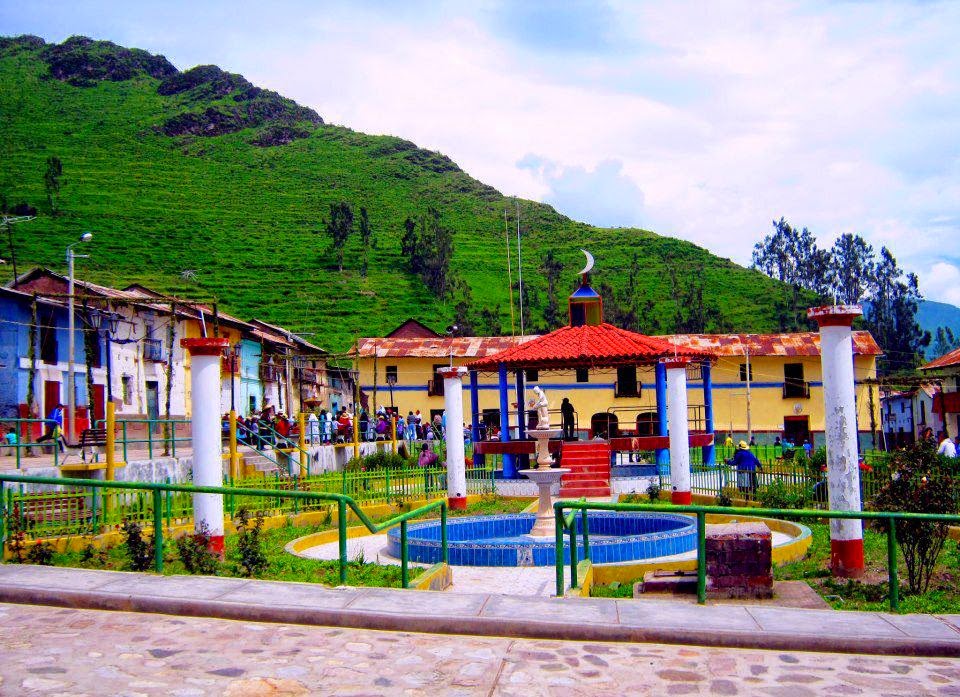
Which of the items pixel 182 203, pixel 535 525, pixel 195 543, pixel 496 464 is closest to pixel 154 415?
pixel 496 464

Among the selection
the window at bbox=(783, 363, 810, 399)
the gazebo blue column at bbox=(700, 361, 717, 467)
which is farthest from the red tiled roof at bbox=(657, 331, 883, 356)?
the gazebo blue column at bbox=(700, 361, 717, 467)

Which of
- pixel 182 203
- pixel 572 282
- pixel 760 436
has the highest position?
pixel 182 203

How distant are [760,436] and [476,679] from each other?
43.2 meters

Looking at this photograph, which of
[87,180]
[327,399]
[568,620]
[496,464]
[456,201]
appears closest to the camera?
[568,620]

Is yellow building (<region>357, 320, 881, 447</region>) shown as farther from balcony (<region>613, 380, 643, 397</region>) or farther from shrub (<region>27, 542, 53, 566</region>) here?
shrub (<region>27, 542, 53, 566</region>)

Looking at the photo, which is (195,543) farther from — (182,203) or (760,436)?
(182,203)

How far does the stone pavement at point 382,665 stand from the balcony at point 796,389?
137 feet

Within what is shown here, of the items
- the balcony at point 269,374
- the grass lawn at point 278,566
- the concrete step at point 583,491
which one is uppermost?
the balcony at point 269,374

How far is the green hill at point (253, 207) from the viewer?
7550cm

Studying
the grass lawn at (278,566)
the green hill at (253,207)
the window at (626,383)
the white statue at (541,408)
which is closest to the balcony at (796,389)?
the window at (626,383)

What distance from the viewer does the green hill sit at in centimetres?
7550

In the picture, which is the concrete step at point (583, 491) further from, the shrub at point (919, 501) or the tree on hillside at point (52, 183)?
the tree on hillside at point (52, 183)

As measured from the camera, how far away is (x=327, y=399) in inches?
2357

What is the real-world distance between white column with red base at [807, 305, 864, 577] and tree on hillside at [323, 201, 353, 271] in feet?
242
